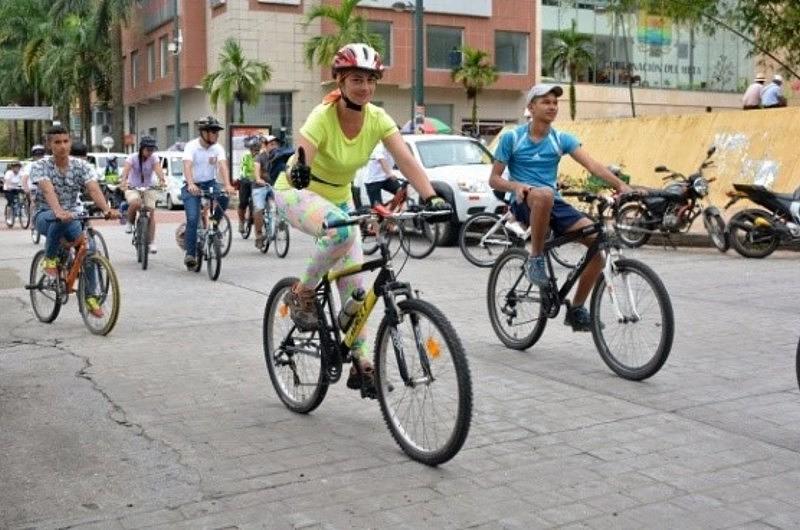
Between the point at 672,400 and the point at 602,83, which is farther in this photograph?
the point at 602,83

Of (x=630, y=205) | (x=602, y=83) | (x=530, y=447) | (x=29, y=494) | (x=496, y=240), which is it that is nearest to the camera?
(x=29, y=494)

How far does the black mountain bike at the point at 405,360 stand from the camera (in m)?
4.54

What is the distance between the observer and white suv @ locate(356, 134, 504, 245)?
1582cm

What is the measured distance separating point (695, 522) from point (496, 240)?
9199 mm

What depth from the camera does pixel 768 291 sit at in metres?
10.4

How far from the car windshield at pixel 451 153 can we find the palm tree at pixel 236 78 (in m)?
26.7

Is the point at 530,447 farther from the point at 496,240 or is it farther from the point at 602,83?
the point at 602,83

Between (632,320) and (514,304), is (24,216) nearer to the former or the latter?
(514,304)

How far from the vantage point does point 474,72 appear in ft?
153

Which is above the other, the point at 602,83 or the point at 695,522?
the point at 602,83

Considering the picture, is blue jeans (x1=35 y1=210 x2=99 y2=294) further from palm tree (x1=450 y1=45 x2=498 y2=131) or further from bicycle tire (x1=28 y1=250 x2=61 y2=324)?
palm tree (x1=450 y1=45 x2=498 y2=131)

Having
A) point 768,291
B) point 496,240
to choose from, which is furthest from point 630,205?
point 768,291

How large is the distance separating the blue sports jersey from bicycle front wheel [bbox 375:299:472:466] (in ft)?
9.46

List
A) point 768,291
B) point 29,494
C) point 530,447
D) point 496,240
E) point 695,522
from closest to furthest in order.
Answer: point 695,522 → point 29,494 → point 530,447 → point 768,291 → point 496,240
